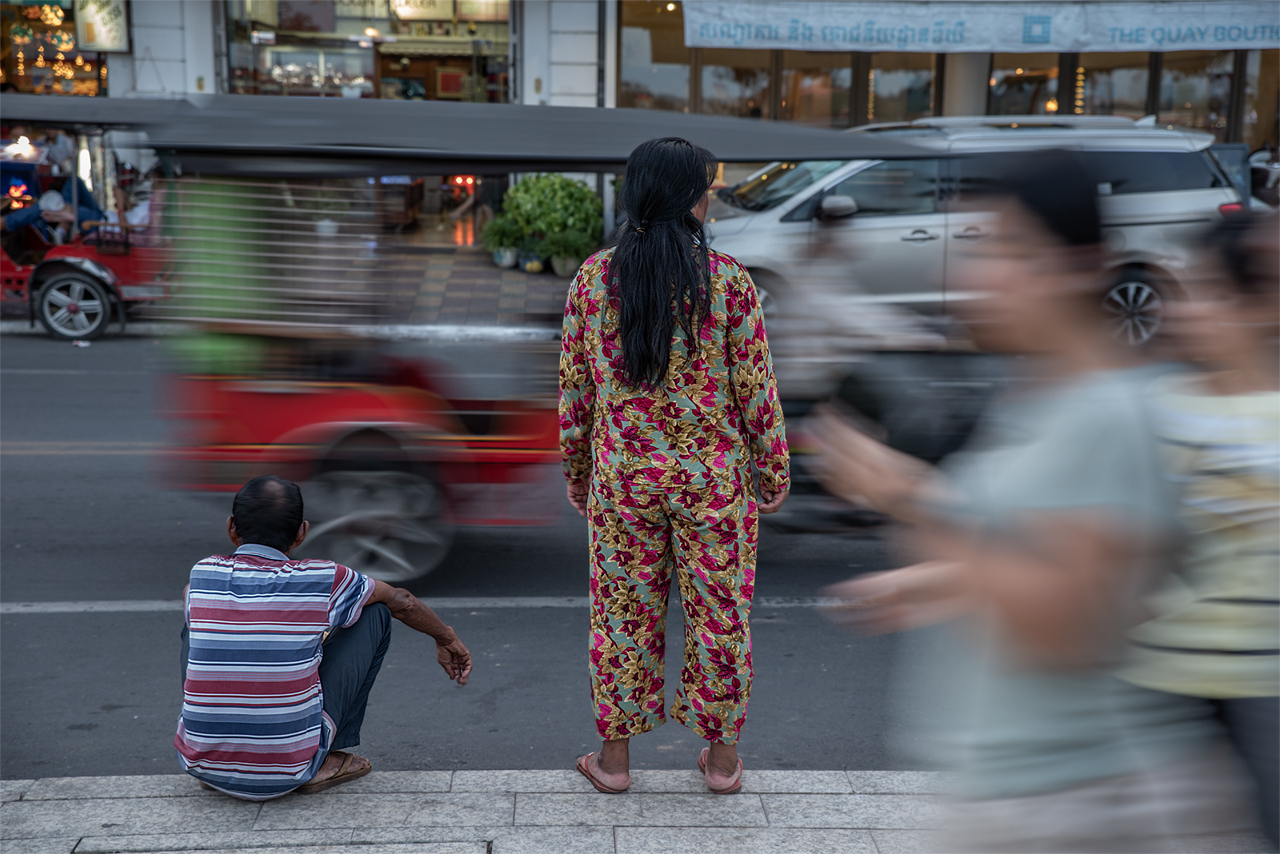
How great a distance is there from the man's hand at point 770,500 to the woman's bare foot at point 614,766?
2.54 feet

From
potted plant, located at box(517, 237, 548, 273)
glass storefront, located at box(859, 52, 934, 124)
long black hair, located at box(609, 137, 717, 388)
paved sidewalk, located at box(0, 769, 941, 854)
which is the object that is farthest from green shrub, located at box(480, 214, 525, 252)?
glass storefront, located at box(859, 52, 934, 124)

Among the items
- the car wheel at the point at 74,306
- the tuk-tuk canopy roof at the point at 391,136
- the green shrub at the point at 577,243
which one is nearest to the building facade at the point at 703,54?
the green shrub at the point at 577,243

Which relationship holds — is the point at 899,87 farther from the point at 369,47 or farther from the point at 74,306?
the point at 74,306

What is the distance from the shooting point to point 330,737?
3.17 meters

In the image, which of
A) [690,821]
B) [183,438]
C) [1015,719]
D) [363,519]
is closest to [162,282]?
[183,438]

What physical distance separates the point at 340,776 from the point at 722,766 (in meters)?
1.10

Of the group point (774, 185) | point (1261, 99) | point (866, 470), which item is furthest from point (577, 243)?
point (1261, 99)

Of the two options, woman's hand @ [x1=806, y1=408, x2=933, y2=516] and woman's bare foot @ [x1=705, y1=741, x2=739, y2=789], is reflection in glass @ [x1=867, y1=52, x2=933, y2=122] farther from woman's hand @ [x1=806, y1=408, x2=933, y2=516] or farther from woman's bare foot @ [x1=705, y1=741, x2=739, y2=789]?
woman's hand @ [x1=806, y1=408, x2=933, y2=516]

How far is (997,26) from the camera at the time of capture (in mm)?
14656

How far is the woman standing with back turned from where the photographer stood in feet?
9.39

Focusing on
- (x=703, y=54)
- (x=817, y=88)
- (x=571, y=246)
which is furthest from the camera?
(x=817, y=88)

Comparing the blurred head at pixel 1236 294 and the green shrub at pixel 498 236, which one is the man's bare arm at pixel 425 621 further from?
the green shrub at pixel 498 236

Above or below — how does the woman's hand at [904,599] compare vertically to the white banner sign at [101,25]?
below

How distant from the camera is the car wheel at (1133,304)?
10.0m
